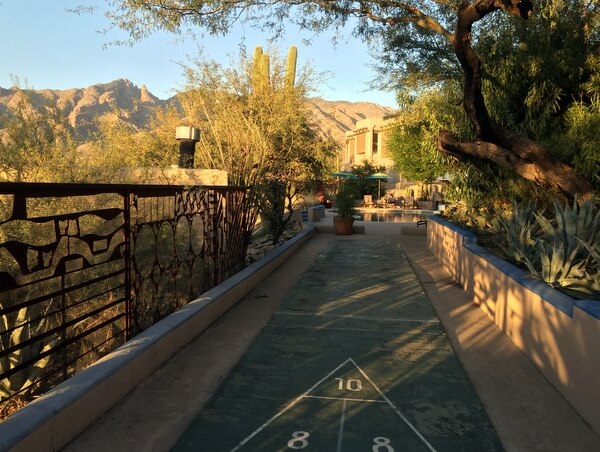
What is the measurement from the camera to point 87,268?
4309 mm

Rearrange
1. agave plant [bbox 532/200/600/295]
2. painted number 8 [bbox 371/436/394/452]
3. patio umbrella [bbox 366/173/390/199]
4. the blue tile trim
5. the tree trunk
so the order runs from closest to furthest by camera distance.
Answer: painted number 8 [bbox 371/436/394/452] → the blue tile trim → agave plant [bbox 532/200/600/295] → the tree trunk → patio umbrella [bbox 366/173/390/199]

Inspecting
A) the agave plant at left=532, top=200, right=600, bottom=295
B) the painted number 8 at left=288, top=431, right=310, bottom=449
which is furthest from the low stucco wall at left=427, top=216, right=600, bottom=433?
the painted number 8 at left=288, top=431, right=310, bottom=449

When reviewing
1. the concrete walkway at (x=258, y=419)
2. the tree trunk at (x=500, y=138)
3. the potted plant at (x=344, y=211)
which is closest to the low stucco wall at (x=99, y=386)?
the concrete walkway at (x=258, y=419)

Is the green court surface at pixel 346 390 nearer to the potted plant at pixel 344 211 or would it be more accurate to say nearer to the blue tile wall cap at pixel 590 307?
the blue tile wall cap at pixel 590 307

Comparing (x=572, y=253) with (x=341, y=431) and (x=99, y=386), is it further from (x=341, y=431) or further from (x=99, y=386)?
(x=99, y=386)

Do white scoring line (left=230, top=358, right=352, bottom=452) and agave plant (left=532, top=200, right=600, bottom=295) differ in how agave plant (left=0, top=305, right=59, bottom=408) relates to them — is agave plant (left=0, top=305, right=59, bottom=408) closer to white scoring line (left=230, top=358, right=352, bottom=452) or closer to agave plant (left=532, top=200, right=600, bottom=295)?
white scoring line (left=230, top=358, right=352, bottom=452)

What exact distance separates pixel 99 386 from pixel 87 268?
1179 mm

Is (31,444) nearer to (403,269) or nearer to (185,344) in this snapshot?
(185,344)

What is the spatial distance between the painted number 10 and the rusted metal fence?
2.15 m

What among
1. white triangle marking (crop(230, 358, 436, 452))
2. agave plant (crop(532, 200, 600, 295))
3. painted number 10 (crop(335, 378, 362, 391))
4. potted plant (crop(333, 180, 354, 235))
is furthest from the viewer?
potted plant (crop(333, 180, 354, 235))

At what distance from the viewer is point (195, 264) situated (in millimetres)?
6891

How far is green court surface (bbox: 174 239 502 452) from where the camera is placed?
3.35 meters

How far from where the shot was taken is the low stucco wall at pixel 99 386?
→ 2.82m

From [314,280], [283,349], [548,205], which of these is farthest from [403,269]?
[283,349]
